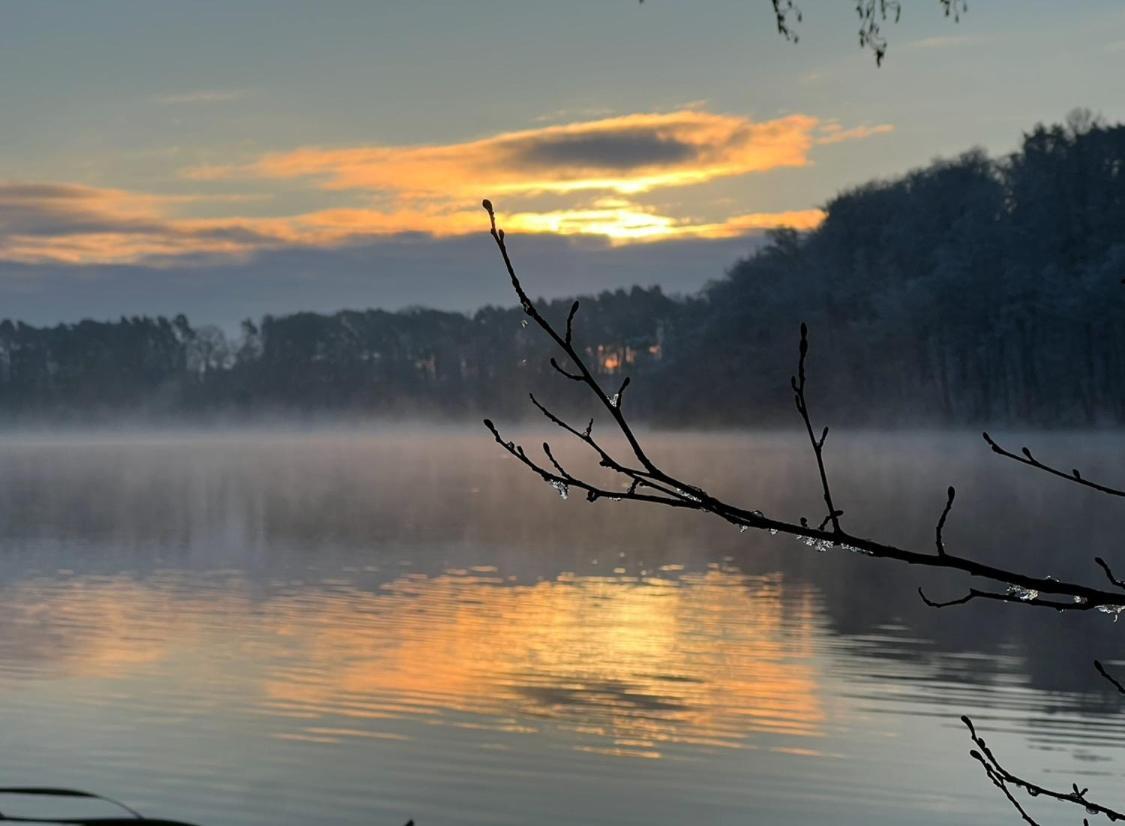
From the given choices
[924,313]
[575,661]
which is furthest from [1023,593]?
[924,313]

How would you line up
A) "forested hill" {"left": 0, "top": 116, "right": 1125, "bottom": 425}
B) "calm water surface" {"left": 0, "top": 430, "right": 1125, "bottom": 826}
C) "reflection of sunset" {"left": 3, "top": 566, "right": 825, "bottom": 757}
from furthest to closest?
"forested hill" {"left": 0, "top": 116, "right": 1125, "bottom": 425}
"reflection of sunset" {"left": 3, "top": 566, "right": 825, "bottom": 757}
"calm water surface" {"left": 0, "top": 430, "right": 1125, "bottom": 826}

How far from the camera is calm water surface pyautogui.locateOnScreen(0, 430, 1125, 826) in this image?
7.79 metres

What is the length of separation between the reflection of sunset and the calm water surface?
0.13 ft

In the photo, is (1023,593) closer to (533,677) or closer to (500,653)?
(533,677)

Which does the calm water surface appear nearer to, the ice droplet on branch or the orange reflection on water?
the orange reflection on water

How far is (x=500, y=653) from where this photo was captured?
11.8 m

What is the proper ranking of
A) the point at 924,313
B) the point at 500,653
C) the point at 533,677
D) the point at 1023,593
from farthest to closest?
1. the point at 924,313
2. the point at 500,653
3. the point at 533,677
4. the point at 1023,593

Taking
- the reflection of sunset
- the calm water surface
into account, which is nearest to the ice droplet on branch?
the calm water surface

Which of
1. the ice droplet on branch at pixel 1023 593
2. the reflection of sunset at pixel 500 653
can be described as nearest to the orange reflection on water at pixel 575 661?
the reflection of sunset at pixel 500 653

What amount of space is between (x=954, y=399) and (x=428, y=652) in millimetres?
56948

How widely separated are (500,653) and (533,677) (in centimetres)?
100

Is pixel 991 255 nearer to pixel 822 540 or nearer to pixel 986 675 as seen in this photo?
pixel 986 675

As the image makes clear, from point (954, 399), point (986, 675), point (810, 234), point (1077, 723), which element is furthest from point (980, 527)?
point (810, 234)

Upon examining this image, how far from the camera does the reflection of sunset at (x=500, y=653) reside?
934 cm
